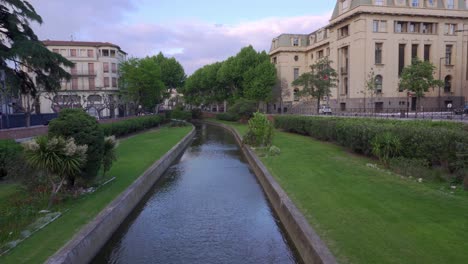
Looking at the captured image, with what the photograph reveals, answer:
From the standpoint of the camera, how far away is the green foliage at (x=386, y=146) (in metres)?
14.1

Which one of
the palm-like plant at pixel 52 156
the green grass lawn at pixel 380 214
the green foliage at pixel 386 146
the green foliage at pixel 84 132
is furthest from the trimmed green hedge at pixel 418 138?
the palm-like plant at pixel 52 156

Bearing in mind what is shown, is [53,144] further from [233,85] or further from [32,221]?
[233,85]

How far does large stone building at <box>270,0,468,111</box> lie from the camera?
55969 mm

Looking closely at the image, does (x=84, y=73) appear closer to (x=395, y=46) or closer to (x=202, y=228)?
(x=395, y=46)

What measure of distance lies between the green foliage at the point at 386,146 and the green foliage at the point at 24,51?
17.2 m

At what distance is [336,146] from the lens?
22625 millimetres

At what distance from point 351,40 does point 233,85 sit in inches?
890

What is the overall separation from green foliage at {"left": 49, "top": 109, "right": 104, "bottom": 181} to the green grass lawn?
6002 mm

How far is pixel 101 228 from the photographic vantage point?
8477 mm

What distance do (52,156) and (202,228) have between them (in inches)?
168

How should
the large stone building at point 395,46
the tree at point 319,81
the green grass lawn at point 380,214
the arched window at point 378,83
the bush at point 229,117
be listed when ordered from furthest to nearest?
1. the bush at point 229,117
2. the arched window at point 378,83
3. the large stone building at point 395,46
4. the tree at point 319,81
5. the green grass lawn at point 380,214

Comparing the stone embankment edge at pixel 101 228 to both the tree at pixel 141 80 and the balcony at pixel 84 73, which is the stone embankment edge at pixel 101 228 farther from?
the balcony at pixel 84 73

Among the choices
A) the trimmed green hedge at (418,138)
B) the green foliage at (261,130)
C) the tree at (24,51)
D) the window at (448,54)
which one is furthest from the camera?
the window at (448,54)

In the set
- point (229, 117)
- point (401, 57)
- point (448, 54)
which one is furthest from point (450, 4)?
point (229, 117)
